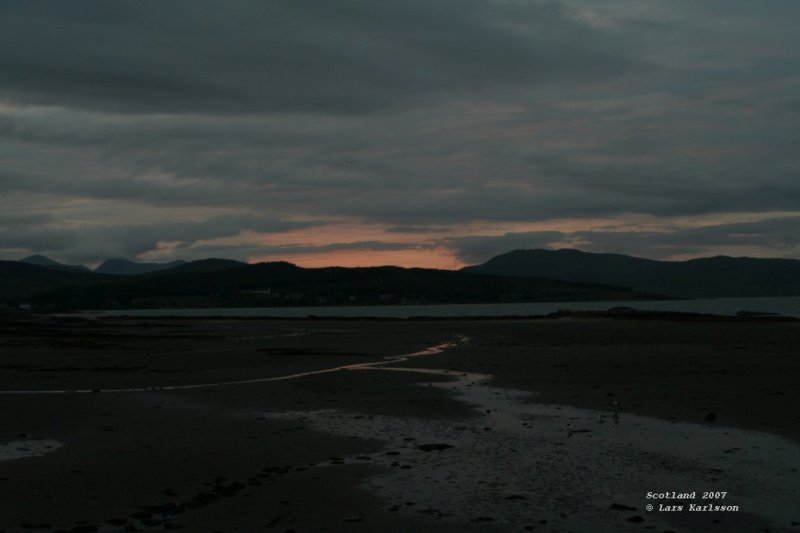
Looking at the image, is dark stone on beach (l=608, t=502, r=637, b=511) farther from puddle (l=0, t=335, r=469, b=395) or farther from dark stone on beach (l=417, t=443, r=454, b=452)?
puddle (l=0, t=335, r=469, b=395)

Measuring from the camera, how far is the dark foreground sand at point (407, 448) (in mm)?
10055

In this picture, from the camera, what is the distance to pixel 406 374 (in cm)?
2747

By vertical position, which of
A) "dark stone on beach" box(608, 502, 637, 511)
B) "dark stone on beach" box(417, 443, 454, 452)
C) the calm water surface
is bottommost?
the calm water surface

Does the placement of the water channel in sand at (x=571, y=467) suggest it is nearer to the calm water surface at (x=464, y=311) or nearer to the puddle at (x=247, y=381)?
the puddle at (x=247, y=381)

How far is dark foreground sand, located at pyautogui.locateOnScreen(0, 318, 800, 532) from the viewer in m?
10.1

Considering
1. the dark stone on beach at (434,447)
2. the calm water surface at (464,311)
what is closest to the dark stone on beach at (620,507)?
the dark stone on beach at (434,447)

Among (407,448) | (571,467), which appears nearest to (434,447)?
(407,448)

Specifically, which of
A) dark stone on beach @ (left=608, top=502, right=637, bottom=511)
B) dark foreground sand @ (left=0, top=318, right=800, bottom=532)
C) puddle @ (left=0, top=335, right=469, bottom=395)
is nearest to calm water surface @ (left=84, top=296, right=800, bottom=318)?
puddle @ (left=0, top=335, right=469, bottom=395)

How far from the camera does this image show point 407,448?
14.2m

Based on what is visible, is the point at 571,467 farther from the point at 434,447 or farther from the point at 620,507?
the point at 434,447

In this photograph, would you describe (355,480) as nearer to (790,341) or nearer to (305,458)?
(305,458)

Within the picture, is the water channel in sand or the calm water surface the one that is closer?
the water channel in sand

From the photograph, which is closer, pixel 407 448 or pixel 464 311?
pixel 407 448

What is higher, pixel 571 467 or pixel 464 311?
pixel 571 467
